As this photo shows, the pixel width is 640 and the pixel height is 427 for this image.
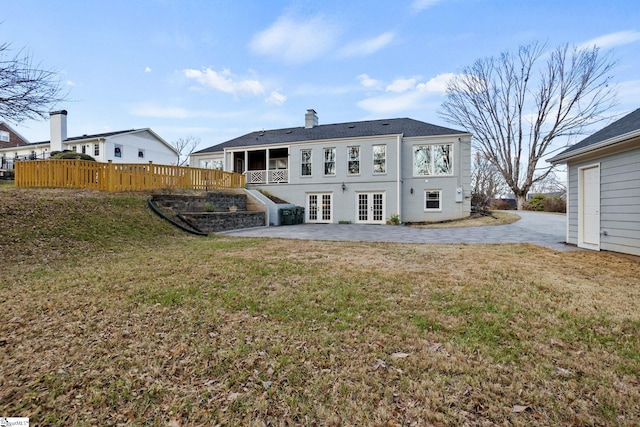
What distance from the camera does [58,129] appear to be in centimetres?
2516

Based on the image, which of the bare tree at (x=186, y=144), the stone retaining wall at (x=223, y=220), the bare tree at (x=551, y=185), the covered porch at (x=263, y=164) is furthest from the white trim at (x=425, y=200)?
the bare tree at (x=186, y=144)

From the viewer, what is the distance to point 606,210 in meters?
6.98

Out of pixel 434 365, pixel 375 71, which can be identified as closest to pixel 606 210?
pixel 434 365

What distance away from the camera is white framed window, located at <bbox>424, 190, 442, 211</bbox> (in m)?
15.9

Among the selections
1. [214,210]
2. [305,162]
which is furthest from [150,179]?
[305,162]

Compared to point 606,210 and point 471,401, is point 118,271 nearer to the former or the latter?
point 471,401

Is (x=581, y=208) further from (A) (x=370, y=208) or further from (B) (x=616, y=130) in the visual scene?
(A) (x=370, y=208)

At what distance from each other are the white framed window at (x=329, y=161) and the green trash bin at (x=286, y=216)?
11.8 ft

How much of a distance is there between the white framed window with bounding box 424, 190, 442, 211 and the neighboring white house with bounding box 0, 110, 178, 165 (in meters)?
20.9

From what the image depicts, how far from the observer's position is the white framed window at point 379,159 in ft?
53.8

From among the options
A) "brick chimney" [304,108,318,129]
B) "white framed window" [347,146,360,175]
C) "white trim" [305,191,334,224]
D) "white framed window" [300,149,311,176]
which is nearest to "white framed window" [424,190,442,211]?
"white framed window" [347,146,360,175]

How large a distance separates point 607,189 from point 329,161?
12.4 meters

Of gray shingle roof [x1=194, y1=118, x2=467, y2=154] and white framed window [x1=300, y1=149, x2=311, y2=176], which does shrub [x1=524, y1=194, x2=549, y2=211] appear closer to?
gray shingle roof [x1=194, y1=118, x2=467, y2=154]

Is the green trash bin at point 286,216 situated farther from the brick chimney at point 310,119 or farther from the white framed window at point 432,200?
the brick chimney at point 310,119
